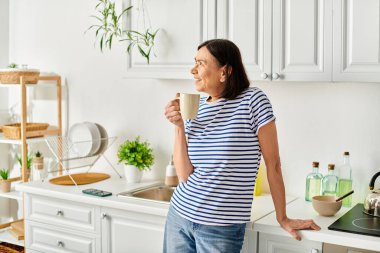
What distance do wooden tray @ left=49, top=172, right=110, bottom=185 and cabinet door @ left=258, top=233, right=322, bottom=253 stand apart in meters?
1.21

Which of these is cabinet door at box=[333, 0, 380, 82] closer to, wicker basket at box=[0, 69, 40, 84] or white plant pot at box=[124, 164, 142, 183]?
white plant pot at box=[124, 164, 142, 183]

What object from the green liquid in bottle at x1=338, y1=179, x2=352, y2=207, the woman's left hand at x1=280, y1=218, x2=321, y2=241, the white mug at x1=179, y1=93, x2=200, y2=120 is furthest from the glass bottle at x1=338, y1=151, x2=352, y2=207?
the white mug at x1=179, y1=93, x2=200, y2=120

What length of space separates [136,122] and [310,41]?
1.34 m

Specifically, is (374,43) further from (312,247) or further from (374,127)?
(312,247)

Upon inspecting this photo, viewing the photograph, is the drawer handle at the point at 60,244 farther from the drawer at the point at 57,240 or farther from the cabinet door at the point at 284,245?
the cabinet door at the point at 284,245

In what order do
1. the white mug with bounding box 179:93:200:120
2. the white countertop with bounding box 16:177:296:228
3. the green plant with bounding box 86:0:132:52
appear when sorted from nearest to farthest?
the white mug with bounding box 179:93:200:120, the white countertop with bounding box 16:177:296:228, the green plant with bounding box 86:0:132:52

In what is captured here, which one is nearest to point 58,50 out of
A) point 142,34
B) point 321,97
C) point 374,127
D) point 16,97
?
point 16,97

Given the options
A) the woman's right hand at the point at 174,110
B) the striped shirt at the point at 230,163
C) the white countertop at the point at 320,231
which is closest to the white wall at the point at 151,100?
the white countertop at the point at 320,231

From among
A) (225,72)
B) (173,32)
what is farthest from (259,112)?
(173,32)

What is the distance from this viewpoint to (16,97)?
13.4 feet

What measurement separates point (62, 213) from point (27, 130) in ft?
2.43

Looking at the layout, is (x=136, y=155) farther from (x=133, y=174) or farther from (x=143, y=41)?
(x=143, y=41)

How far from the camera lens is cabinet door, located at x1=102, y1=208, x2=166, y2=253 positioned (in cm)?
278

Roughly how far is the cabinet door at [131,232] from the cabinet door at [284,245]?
50 cm
